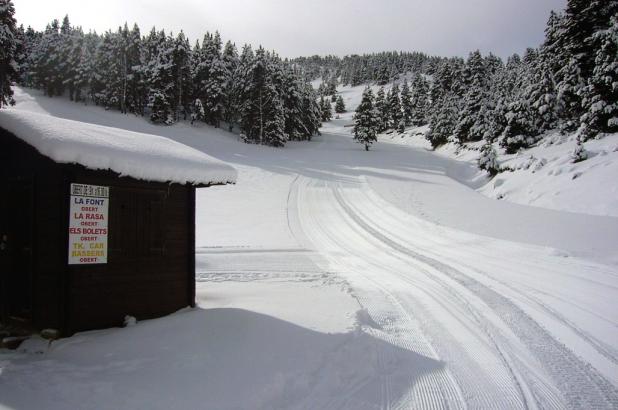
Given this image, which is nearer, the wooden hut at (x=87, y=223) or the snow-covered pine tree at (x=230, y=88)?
the wooden hut at (x=87, y=223)

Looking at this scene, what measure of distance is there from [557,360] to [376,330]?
8.56 feet

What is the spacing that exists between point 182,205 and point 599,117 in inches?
994

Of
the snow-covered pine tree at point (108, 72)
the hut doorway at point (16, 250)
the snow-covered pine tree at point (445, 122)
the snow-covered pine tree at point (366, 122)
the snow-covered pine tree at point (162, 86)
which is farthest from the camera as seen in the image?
the snow-covered pine tree at point (366, 122)

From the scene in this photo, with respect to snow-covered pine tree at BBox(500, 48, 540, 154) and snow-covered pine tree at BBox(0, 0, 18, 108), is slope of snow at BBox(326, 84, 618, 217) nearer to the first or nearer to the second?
snow-covered pine tree at BBox(500, 48, 540, 154)

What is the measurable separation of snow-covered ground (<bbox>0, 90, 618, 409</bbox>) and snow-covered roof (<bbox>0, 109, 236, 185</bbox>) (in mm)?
2479

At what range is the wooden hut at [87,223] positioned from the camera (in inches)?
237

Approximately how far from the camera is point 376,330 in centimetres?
685

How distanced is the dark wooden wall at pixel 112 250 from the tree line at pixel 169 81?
45419mm

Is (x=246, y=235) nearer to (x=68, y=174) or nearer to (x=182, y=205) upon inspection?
(x=182, y=205)

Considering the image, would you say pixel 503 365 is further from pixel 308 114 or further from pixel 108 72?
pixel 308 114

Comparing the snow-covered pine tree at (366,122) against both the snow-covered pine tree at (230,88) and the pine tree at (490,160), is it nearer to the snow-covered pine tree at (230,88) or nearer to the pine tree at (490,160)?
the snow-covered pine tree at (230,88)

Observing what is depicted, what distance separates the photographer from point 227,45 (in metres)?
65.1

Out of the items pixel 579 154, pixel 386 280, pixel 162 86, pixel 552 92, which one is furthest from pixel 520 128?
pixel 162 86

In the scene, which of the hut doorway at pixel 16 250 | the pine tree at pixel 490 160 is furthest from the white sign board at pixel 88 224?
the pine tree at pixel 490 160
